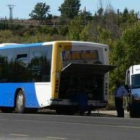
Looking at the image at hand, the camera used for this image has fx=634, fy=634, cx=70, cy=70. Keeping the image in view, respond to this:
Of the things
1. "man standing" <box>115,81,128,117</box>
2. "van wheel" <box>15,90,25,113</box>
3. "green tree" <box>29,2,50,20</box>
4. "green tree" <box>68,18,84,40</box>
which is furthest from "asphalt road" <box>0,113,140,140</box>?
"green tree" <box>29,2,50,20</box>

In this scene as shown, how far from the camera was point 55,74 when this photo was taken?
1091 inches

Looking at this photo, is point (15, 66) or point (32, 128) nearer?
point (32, 128)

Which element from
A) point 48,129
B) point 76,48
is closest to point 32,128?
point 48,129

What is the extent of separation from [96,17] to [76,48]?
3689 centimetres

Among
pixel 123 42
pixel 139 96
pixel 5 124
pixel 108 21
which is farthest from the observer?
pixel 108 21

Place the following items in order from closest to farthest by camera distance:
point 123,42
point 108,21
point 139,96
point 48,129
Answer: point 48,129 → point 139,96 → point 123,42 → point 108,21

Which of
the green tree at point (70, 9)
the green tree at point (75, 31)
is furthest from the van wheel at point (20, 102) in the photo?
the green tree at point (70, 9)

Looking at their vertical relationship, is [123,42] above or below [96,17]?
below

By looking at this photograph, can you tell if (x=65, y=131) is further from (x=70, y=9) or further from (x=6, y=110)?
(x=70, y=9)

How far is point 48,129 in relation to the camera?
18.4 m

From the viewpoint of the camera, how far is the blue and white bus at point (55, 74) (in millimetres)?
27938

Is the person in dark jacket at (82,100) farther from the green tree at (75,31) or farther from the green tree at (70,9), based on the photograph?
the green tree at (70,9)

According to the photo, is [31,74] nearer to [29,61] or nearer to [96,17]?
[29,61]

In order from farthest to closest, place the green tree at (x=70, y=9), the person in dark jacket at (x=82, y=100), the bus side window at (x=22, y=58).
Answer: the green tree at (x=70, y=9), the bus side window at (x=22, y=58), the person in dark jacket at (x=82, y=100)
